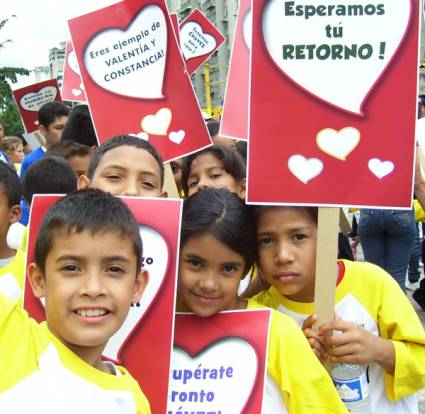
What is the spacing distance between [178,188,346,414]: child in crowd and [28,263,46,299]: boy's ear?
508 millimetres

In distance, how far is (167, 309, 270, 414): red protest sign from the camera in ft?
6.00

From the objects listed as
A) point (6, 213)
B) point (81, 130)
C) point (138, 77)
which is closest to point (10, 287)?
point (6, 213)

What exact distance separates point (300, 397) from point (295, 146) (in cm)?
79

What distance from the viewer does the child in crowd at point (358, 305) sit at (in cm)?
198

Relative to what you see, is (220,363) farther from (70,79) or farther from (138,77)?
(70,79)

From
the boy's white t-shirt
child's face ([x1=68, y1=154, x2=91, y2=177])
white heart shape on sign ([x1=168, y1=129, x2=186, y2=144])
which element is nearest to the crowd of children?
the boy's white t-shirt

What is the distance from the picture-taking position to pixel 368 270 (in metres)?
2.12

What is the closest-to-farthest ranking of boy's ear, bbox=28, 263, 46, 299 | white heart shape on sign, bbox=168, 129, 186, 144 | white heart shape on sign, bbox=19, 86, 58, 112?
boy's ear, bbox=28, 263, 46, 299, white heart shape on sign, bbox=168, 129, 186, 144, white heart shape on sign, bbox=19, 86, 58, 112

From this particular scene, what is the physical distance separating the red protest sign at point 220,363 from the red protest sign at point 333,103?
422mm

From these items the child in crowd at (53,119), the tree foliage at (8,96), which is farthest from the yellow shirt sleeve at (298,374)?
the tree foliage at (8,96)

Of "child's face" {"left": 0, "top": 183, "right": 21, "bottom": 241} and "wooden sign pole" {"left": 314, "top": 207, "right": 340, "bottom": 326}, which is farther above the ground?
"child's face" {"left": 0, "top": 183, "right": 21, "bottom": 241}

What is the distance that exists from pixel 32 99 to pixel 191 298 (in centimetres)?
637

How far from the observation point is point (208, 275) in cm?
199

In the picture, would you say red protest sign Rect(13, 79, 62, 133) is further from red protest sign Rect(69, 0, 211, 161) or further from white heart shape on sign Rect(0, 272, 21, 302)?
white heart shape on sign Rect(0, 272, 21, 302)
